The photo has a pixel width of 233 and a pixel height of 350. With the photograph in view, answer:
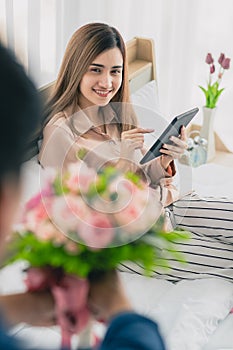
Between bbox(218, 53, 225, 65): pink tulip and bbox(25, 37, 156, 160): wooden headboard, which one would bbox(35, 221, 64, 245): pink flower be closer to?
bbox(25, 37, 156, 160): wooden headboard

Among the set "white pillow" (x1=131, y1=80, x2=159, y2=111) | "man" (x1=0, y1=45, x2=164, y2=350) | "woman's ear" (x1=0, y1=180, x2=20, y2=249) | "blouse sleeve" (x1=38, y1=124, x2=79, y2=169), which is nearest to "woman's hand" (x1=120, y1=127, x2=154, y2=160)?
"blouse sleeve" (x1=38, y1=124, x2=79, y2=169)

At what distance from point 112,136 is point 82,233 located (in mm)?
1477

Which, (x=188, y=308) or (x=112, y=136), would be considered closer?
(x=188, y=308)

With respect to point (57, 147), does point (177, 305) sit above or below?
below

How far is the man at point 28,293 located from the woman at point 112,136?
1285 millimetres

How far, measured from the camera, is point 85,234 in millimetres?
713

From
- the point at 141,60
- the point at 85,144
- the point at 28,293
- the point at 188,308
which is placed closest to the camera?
the point at 28,293

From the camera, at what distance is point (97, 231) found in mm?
709

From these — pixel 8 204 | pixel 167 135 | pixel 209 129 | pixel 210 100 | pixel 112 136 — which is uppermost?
pixel 8 204

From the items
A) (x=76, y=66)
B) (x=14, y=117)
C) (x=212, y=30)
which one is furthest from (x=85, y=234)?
(x=212, y=30)

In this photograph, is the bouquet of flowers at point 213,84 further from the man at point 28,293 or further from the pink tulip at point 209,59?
the man at point 28,293

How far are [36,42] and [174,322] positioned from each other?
3.46 feet

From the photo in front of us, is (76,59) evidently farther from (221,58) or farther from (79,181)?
(79,181)

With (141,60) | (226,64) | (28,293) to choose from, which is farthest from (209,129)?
(28,293)
